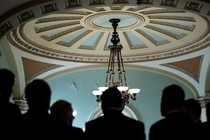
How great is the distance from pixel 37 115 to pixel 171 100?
3.08ft

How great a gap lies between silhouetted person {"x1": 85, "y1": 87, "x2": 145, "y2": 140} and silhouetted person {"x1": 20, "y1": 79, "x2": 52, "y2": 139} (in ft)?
1.33

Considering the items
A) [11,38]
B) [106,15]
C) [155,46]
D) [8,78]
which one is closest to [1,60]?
[11,38]

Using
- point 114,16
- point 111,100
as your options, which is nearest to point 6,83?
point 111,100

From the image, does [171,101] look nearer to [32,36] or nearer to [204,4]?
[204,4]

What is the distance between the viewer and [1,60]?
8.88 meters

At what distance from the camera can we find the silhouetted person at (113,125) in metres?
2.81

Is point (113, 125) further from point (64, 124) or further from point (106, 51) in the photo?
point (106, 51)

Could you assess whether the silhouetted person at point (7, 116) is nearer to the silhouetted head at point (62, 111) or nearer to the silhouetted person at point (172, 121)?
the silhouetted head at point (62, 111)

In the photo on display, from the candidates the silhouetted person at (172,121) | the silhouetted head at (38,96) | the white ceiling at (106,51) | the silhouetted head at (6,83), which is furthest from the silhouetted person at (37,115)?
the white ceiling at (106,51)

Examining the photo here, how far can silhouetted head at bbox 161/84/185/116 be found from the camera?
2.72 m

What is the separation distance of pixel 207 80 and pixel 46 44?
428 centimetres

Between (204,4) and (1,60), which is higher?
(204,4)

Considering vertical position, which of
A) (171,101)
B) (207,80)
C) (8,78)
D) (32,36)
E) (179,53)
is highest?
(8,78)

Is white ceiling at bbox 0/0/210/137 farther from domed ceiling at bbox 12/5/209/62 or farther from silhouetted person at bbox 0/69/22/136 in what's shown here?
silhouetted person at bbox 0/69/22/136
